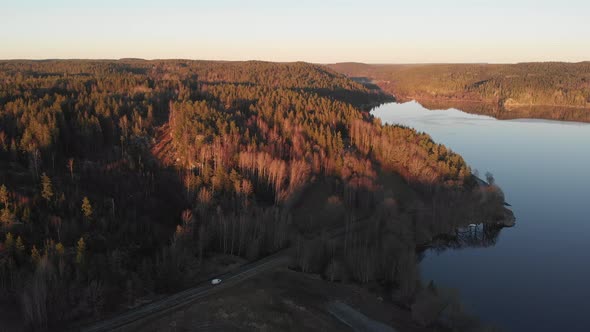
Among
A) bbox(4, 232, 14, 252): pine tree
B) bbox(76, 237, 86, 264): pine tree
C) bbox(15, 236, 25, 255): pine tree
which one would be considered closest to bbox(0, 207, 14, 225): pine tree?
bbox(4, 232, 14, 252): pine tree

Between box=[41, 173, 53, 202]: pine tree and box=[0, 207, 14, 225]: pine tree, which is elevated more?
box=[41, 173, 53, 202]: pine tree

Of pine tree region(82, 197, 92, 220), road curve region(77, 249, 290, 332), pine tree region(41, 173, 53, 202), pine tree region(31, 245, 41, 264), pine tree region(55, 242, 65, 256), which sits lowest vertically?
road curve region(77, 249, 290, 332)

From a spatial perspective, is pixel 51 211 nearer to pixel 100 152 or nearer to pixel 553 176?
pixel 100 152

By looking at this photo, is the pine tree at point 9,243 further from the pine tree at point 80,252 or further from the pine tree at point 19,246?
the pine tree at point 80,252

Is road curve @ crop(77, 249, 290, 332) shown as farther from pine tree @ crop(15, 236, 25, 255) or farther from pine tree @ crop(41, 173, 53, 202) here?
pine tree @ crop(41, 173, 53, 202)

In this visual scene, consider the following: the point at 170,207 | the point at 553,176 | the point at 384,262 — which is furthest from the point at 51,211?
the point at 553,176

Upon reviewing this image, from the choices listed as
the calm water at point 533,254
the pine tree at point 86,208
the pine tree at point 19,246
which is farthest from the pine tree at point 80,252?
the calm water at point 533,254
